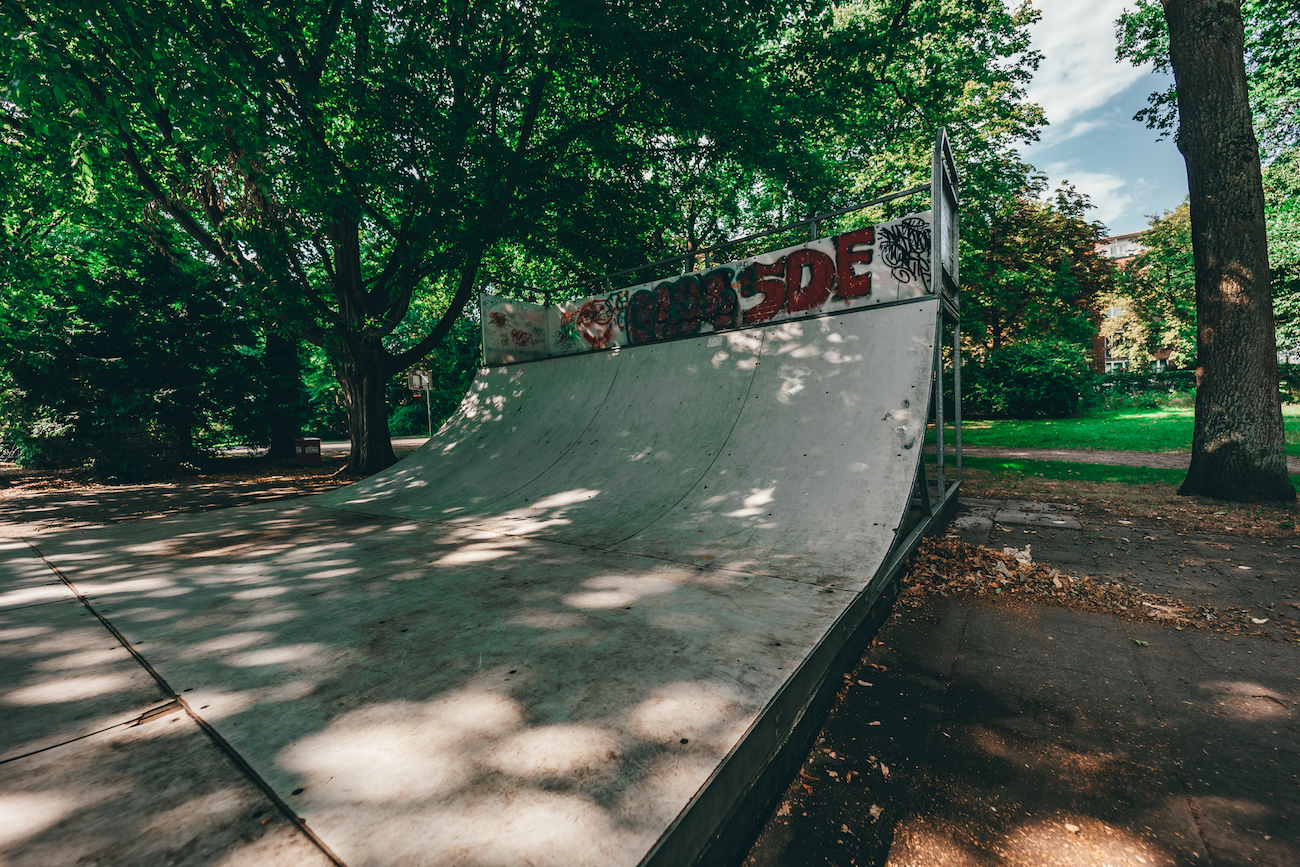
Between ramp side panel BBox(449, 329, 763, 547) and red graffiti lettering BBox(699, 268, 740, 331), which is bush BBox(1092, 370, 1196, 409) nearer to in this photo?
red graffiti lettering BBox(699, 268, 740, 331)

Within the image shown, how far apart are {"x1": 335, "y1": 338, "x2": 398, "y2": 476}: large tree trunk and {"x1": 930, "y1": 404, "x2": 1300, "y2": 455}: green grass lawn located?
551 inches

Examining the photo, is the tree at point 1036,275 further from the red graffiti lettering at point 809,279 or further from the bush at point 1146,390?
the red graffiti lettering at point 809,279

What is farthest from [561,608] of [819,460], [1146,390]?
[1146,390]

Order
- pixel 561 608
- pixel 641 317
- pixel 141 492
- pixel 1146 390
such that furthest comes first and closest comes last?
pixel 1146 390 < pixel 141 492 < pixel 641 317 < pixel 561 608

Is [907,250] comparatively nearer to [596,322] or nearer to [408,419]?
[596,322]

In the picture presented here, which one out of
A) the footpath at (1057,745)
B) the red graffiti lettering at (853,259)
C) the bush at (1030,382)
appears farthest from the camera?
the bush at (1030,382)

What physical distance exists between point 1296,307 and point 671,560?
2670 cm

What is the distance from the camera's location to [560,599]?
10.8ft

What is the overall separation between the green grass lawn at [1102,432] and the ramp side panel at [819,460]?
9325 millimetres

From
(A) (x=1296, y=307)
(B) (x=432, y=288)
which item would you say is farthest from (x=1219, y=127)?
(A) (x=1296, y=307)

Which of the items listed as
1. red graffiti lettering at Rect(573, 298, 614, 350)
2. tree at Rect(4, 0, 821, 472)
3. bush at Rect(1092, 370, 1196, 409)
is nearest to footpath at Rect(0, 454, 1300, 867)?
red graffiti lettering at Rect(573, 298, 614, 350)

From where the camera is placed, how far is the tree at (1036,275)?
18.1m

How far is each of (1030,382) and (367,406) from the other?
2043 centimetres

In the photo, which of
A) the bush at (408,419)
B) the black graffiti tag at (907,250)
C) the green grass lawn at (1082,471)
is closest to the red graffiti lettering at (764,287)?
the black graffiti tag at (907,250)
